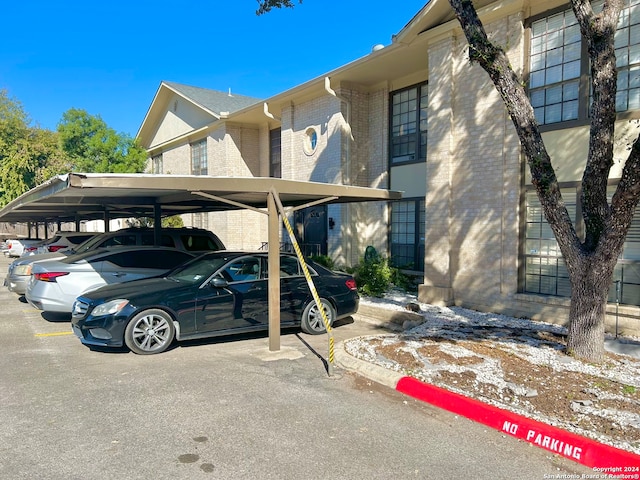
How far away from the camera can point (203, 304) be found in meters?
7.05

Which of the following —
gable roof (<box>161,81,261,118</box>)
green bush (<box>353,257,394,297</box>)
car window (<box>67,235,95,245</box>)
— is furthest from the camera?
gable roof (<box>161,81,261,118</box>)

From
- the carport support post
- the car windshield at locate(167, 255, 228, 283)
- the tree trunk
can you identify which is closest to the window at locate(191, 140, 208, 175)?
the car windshield at locate(167, 255, 228, 283)

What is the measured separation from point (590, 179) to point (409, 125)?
7.90m

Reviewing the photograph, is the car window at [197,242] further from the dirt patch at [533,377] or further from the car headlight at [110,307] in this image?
the dirt patch at [533,377]

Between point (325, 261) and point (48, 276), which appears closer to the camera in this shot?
point (48, 276)

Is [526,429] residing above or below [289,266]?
below

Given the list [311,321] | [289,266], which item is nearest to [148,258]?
[289,266]

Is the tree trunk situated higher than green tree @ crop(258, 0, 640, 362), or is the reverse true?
green tree @ crop(258, 0, 640, 362)

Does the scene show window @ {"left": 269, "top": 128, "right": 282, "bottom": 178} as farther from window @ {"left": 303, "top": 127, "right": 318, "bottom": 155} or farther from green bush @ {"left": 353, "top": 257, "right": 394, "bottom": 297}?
green bush @ {"left": 353, "top": 257, "right": 394, "bottom": 297}

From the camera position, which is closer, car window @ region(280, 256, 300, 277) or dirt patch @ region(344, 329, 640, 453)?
dirt patch @ region(344, 329, 640, 453)

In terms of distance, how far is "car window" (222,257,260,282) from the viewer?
7520mm

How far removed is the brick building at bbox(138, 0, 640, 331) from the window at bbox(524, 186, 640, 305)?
20 millimetres

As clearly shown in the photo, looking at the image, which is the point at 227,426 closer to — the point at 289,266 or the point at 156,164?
the point at 289,266

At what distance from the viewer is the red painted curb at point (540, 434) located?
3.65 meters
